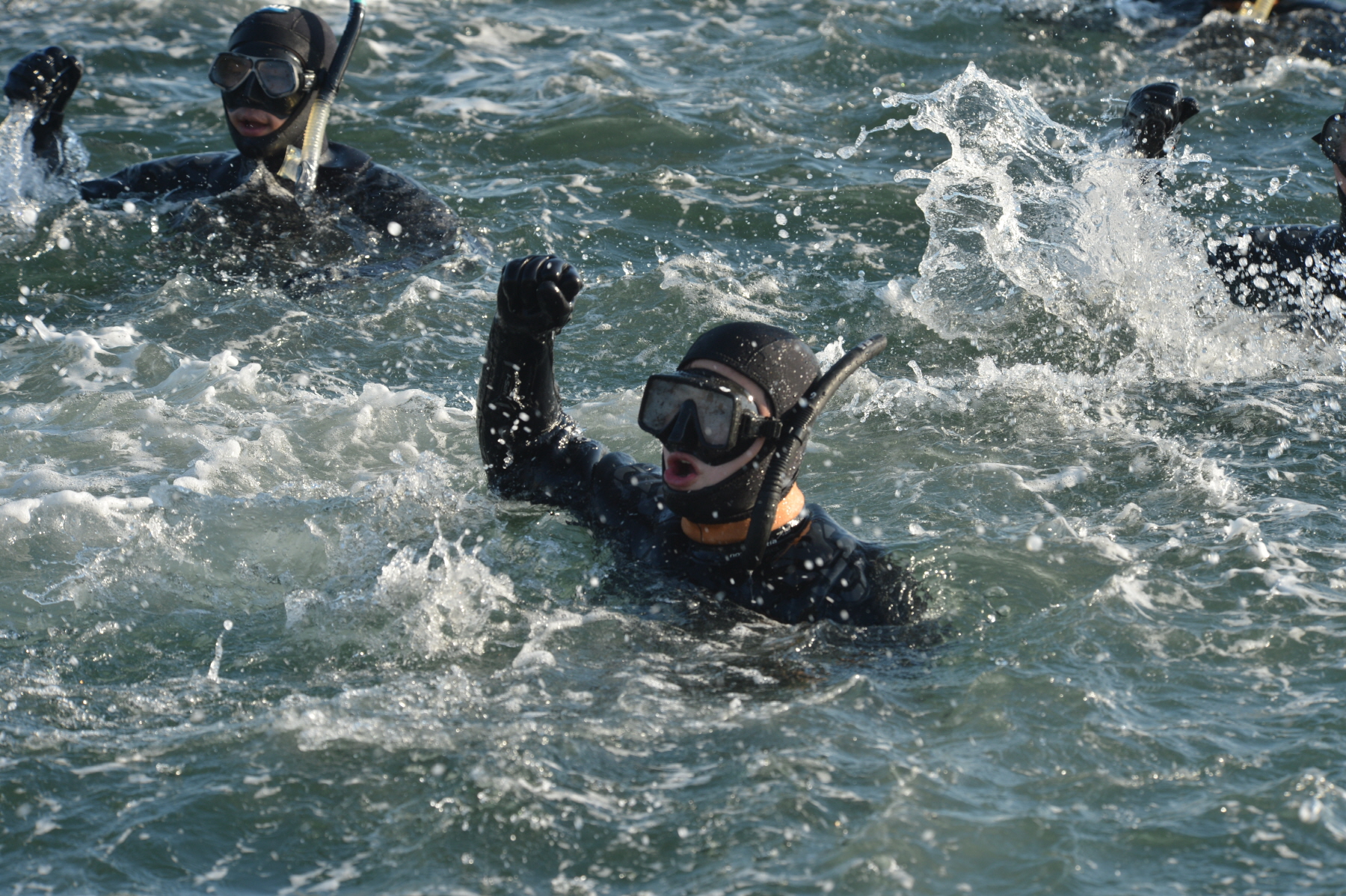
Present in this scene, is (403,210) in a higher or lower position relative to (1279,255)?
lower

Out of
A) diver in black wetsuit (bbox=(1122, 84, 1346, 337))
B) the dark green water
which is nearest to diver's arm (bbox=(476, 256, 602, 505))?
the dark green water

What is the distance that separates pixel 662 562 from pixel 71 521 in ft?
6.39

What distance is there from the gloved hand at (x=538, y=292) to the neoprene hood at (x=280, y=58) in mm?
3449

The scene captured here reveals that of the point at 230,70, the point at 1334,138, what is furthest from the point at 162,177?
the point at 1334,138

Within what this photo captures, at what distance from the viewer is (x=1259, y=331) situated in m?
6.03

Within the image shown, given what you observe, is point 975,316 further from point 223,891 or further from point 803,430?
point 223,891

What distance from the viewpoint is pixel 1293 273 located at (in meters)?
6.10

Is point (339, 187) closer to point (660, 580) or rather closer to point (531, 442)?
point (531, 442)

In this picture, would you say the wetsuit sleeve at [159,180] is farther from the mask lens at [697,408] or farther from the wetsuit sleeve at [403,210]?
the mask lens at [697,408]

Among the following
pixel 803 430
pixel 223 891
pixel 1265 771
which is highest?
pixel 803 430

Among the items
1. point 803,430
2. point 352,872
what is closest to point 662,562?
point 803,430

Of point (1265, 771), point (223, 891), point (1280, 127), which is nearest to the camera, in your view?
point (223, 891)

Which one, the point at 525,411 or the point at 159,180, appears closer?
the point at 525,411

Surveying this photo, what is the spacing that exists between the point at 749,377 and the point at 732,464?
0.22 metres
